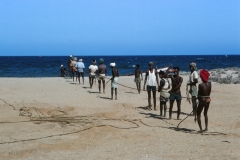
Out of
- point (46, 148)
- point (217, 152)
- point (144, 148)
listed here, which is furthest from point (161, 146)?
point (46, 148)

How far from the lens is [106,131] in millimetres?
9312

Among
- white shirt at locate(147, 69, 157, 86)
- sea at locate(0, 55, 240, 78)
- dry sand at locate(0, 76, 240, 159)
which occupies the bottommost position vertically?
sea at locate(0, 55, 240, 78)

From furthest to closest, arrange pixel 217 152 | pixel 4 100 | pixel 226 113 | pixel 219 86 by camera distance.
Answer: pixel 219 86 < pixel 4 100 < pixel 226 113 < pixel 217 152

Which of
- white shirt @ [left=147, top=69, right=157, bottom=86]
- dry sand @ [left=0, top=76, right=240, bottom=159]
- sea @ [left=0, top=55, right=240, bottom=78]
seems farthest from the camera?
sea @ [left=0, top=55, right=240, bottom=78]

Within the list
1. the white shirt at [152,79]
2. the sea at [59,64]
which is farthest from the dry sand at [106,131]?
the sea at [59,64]

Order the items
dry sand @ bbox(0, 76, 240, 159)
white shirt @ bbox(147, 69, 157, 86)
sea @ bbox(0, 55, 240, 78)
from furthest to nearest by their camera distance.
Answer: sea @ bbox(0, 55, 240, 78)
white shirt @ bbox(147, 69, 157, 86)
dry sand @ bbox(0, 76, 240, 159)

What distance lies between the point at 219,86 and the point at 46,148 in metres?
14.7

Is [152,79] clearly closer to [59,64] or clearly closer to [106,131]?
[106,131]

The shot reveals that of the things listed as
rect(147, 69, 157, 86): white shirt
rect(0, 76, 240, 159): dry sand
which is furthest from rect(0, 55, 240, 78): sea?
rect(147, 69, 157, 86): white shirt

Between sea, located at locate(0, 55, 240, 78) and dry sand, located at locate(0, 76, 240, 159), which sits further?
sea, located at locate(0, 55, 240, 78)

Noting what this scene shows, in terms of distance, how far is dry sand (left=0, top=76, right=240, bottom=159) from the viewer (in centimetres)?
747

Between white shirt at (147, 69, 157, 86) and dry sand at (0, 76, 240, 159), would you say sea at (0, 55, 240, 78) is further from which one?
white shirt at (147, 69, 157, 86)

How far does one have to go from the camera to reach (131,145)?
26.6 ft

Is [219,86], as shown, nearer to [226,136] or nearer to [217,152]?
[226,136]
